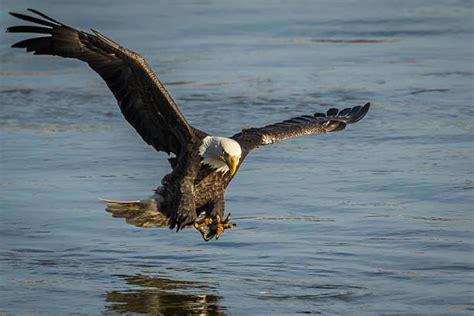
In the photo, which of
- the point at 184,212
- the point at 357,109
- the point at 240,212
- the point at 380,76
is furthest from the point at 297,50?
the point at 184,212

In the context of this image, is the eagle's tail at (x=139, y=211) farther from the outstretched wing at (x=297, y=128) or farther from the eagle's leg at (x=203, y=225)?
the outstretched wing at (x=297, y=128)

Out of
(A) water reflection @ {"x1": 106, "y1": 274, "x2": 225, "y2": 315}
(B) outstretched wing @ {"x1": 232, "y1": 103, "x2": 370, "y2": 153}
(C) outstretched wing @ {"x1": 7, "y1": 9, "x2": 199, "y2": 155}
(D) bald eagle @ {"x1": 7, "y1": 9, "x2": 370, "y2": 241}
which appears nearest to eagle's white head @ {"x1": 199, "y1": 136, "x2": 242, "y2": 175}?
(D) bald eagle @ {"x1": 7, "y1": 9, "x2": 370, "y2": 241}

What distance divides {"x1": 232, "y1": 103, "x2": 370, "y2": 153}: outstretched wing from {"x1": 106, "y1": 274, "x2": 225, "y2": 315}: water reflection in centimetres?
112

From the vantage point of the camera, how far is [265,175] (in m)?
9.73

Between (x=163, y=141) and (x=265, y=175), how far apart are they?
5.60 feet

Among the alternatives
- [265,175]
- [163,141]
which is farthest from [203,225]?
[265,175]

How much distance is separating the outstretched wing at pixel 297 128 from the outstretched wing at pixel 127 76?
1.45 ft

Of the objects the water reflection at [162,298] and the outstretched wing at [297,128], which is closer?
the water reflection at [162,298]

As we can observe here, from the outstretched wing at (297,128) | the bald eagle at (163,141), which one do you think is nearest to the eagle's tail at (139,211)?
the bald eagle at (163,141)

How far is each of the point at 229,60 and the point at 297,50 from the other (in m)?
0.93

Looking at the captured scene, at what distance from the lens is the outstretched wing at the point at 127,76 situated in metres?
7.67

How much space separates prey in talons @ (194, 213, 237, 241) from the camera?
7.98m

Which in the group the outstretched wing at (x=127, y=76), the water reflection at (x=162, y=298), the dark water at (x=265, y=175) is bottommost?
the water reflection at (x=162, y=298)

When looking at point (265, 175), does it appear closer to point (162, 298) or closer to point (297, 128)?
point (297, 128)
